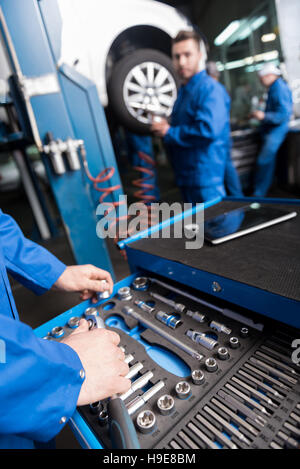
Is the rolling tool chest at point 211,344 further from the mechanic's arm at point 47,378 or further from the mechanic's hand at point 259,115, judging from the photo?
the mechanic's hand at point 259,115

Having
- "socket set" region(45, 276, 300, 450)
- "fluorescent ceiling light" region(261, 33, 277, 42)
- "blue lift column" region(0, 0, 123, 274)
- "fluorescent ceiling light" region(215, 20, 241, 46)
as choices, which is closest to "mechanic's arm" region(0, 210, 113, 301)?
"socket set" region(45, 276, 300, 450)

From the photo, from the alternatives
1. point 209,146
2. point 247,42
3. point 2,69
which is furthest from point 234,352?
point 247,42

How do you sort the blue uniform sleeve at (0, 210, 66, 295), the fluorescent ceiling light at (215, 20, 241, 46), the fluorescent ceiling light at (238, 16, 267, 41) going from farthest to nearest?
1. the fluorescent ceiling light at (238, 16, 267, 41)
2. the fluorescent ceiling light at (215, 20, 241, 46)
3. the blue uniform sleeve at (0, 210, 66, 295)

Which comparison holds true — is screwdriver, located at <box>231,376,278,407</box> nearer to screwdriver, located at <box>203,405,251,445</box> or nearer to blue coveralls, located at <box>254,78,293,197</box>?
screwdriver, located at <box>203,405,251,445</box>

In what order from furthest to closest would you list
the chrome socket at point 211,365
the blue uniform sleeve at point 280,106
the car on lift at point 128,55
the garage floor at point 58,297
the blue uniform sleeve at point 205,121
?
1. the blue uniform sleeve at point 280,106
2. the garage floor at point 58,297
3. the blue uniform sleeve at point 205,121
4. the car on lift at point 128,55
5. the chrome socket at point 211,365

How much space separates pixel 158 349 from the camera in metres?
0.53

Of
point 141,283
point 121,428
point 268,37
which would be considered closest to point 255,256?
point 141,283

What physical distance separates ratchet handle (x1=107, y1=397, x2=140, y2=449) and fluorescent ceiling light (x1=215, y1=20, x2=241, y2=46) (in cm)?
275

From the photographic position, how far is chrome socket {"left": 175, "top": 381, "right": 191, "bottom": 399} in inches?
15.9

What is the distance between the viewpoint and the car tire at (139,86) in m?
1.67

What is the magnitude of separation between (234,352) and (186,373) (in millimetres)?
92

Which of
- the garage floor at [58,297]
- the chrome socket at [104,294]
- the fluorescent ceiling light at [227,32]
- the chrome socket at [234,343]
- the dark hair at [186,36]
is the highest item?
the fluorescent ceiling light at [227,32]

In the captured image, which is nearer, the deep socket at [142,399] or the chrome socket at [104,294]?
the deep socket at [142,399]

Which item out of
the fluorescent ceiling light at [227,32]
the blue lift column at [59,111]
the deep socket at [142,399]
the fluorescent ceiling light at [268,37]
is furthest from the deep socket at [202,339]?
the fluorescent ceiling light at [268,37]
